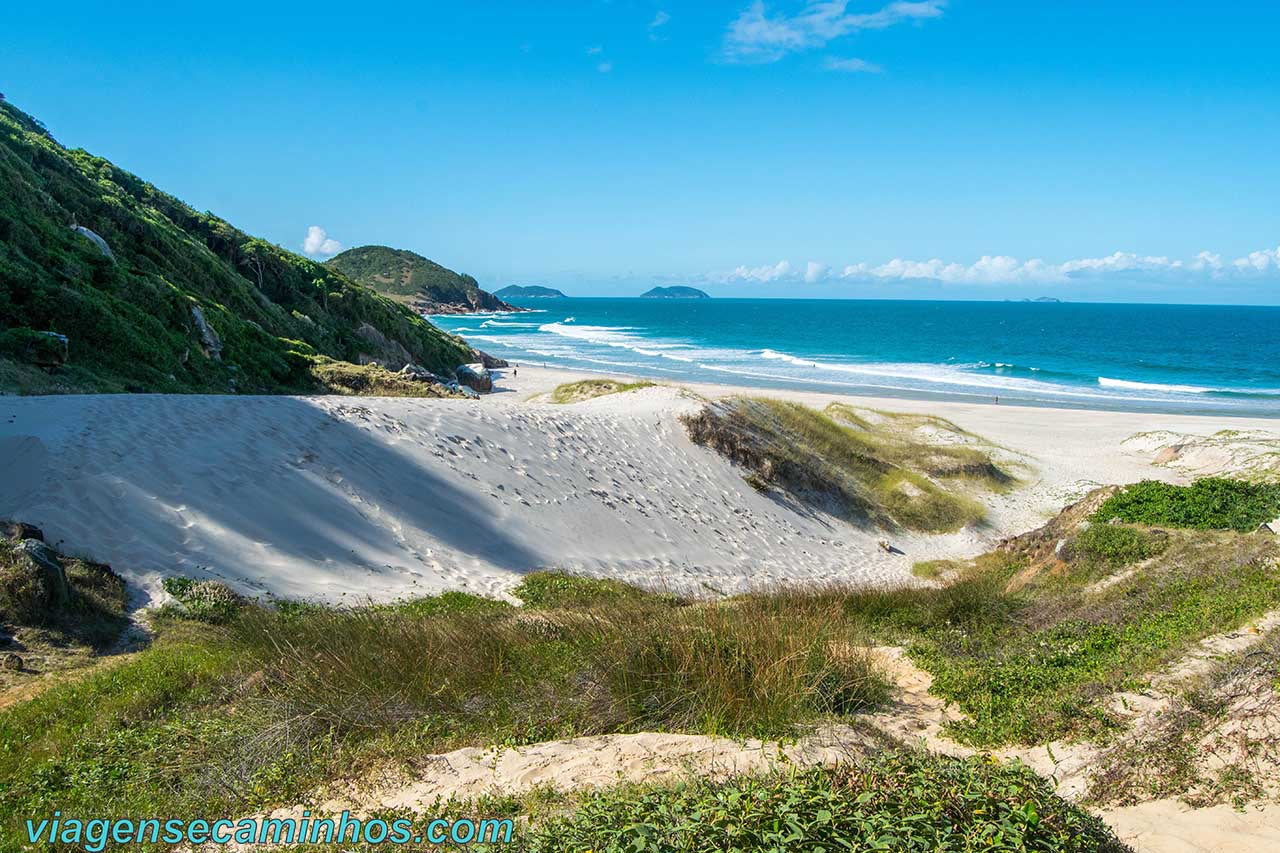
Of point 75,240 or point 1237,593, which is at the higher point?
point 75,240

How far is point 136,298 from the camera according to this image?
20.9 m

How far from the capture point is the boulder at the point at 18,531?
8.16 metres

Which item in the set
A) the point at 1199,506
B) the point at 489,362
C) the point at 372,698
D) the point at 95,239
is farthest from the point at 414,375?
the point at 489,362

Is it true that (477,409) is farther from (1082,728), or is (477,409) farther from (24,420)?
(1082,728)

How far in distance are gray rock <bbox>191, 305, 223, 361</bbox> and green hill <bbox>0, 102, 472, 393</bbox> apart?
2.1 inches

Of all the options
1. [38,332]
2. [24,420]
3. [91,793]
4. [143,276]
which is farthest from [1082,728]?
[143,276]

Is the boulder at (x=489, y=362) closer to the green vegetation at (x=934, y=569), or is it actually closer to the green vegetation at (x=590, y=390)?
the green vegetation at (x=590, y=390)

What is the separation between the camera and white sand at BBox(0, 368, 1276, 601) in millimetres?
10086

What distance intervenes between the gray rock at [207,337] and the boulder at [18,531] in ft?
48.6

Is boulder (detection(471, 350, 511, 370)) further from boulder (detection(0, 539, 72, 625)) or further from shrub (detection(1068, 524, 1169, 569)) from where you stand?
boulder (detection(0, 539, 72, 625))

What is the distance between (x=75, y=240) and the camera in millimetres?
21625

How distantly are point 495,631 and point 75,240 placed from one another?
73.2 feet

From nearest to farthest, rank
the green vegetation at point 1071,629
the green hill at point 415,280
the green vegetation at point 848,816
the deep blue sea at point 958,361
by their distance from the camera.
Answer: the green vegetation at point 848,816 → the green vegetation at point 1071,629 → the deep blue sea at point 958,361 → the green hill at point 415,280

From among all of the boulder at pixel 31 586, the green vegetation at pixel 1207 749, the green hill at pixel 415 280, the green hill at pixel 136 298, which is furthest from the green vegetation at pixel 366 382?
the green hill at pixel 415 280
